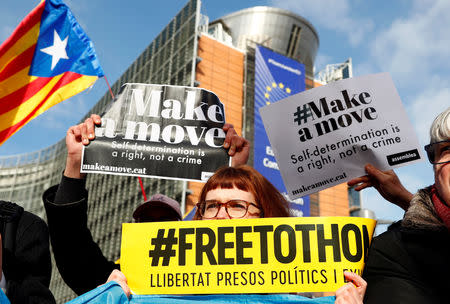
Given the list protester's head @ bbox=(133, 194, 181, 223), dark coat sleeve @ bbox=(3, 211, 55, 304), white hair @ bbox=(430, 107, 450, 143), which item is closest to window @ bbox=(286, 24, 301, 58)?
protester's head @ bbox=(133, 194, 181, 223)

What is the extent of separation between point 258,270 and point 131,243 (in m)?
0.57

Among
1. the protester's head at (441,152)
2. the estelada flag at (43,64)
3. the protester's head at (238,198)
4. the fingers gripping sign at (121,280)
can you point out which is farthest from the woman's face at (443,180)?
the estelada flag at (43,64)

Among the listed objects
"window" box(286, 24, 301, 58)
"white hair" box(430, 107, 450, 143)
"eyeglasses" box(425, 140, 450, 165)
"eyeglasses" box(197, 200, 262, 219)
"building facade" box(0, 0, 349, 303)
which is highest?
"window" box(286, 24, 301, 58)

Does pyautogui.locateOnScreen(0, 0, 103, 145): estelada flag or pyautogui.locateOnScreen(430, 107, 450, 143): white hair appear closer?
pyautogui.locateOnScreen(430, 107, 450, 143): white hair

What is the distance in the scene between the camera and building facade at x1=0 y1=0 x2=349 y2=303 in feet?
128

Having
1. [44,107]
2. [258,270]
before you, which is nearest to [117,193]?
[44,107]

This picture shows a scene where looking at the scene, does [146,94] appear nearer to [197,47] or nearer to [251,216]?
[251,216]

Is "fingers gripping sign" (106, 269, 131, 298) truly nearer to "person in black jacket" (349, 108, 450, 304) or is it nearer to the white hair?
"person in black jacket" (349, 108, 450, 304)

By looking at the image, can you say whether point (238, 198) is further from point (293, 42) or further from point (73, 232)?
point (293, 42)

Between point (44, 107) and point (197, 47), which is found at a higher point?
point (197, 47)

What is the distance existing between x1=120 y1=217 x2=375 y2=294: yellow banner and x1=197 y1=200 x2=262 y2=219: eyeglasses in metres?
0.16

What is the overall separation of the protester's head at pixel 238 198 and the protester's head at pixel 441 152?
78cm

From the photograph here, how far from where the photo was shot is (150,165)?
10.5ft

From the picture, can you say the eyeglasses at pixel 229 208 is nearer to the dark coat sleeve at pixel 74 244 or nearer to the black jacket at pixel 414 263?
the black jacket at pixel 414 263
